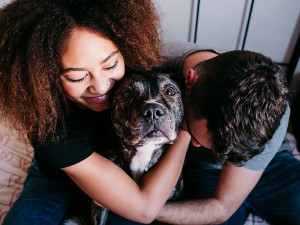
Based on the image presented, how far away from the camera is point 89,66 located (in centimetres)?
104

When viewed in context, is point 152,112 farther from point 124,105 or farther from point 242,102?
point 242,102

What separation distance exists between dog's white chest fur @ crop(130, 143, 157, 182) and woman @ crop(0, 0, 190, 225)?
7 cm

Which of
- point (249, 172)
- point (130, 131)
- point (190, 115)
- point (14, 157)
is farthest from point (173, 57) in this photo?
point (14, 157)

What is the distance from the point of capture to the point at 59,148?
117cm

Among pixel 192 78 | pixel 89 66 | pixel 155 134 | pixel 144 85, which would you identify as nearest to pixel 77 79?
pixel 89 66

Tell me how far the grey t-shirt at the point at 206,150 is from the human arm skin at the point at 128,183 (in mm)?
396

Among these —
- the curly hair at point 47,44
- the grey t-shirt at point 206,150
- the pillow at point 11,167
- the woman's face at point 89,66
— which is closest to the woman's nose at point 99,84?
the woman's face at point 89,66

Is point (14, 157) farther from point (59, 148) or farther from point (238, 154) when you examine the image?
point (238, 154)

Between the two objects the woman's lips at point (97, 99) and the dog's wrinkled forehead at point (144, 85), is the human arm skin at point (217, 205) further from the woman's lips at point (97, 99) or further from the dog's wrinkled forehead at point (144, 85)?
the woman's lips at point (97, 99)

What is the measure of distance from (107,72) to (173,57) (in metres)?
0.75

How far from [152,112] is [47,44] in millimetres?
520

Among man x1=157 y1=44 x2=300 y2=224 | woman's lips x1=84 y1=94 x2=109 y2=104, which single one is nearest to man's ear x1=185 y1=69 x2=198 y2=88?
man x1=157 y1=44 x2=300 y2=224

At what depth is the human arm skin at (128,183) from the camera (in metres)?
1.22

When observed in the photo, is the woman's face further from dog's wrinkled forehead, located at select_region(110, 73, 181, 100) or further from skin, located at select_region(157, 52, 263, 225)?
skin, located at select_region(157, 52, 263, 225)
